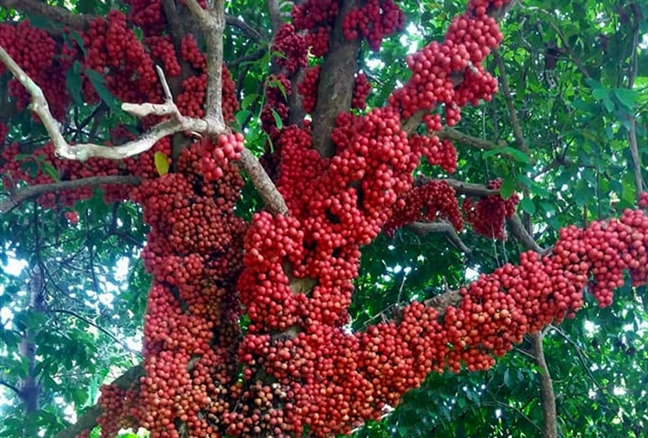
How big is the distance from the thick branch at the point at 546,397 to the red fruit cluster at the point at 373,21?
1.78 m

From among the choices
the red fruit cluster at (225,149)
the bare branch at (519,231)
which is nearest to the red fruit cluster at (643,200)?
the bare branch at (519,231)

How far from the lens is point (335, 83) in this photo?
292cm

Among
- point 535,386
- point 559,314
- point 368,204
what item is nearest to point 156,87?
point 368,204

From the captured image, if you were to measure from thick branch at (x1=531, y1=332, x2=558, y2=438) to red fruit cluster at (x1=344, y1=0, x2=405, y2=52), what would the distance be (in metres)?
1.78

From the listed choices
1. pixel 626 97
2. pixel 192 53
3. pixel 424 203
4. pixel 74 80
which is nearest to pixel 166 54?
pixel 192 53

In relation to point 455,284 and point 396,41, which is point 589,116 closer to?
point 455,284

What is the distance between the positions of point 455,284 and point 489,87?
2065mm

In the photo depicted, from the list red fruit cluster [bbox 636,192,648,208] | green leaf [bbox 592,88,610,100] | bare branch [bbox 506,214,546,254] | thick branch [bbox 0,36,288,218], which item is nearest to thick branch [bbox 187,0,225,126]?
thick branch [bbox 0,36,288,218]

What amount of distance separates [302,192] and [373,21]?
0.85 meters

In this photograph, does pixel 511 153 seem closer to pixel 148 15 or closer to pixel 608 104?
pixel 608 104

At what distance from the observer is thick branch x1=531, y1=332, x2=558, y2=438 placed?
3244 mm

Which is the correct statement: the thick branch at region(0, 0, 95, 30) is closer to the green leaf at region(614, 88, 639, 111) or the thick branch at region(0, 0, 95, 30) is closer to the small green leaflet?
the small green leaflet

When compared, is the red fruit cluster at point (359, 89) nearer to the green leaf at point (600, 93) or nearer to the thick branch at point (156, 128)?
the thick branch at point (156, 128)

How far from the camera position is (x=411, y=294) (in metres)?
4.24
